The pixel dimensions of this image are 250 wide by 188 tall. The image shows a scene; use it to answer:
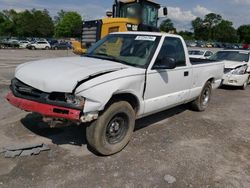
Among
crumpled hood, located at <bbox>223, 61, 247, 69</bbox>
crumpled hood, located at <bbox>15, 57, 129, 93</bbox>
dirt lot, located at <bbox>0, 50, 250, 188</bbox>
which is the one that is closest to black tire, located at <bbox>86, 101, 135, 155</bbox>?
dirt lot, located at <bbox>0, 50, 250, 188</bbox>

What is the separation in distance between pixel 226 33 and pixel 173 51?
116 meters

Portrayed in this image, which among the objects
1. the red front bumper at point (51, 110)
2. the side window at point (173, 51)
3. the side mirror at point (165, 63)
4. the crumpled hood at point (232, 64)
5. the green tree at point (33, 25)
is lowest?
the red front bumper at point (51, 110)

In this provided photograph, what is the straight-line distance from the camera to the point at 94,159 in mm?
4074

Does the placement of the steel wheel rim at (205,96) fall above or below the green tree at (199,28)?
below

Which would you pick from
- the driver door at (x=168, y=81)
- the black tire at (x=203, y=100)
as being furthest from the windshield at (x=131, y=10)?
the driver door at (x=168, y=81)

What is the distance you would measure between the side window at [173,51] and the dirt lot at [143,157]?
1.39m

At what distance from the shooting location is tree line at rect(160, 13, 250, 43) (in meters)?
112

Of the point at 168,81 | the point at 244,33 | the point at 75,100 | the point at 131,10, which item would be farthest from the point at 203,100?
the point at 244,33

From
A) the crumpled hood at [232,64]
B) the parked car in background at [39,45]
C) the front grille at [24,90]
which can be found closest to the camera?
the front grille at [24,90]

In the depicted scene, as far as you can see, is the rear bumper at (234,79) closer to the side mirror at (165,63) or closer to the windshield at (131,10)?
the windshield at (131,10)

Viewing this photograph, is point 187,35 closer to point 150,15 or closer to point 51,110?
point 150,15

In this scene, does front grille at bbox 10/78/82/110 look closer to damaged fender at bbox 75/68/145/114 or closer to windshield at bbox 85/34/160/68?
damaged fender at bbox 75/68/145/114

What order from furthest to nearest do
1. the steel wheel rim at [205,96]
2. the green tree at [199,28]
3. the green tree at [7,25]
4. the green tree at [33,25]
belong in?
the green tree at [199,28] < the green tree at [7,25] < the green tree at [33,25] < the steel wheel rim at [205,96]

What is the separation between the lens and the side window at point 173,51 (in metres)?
4.97
